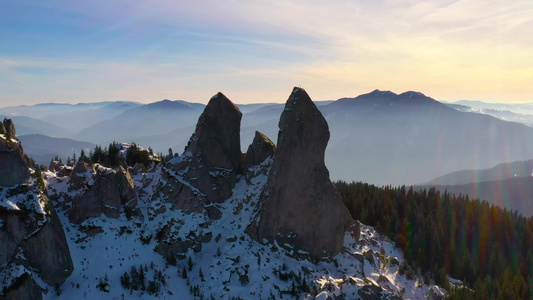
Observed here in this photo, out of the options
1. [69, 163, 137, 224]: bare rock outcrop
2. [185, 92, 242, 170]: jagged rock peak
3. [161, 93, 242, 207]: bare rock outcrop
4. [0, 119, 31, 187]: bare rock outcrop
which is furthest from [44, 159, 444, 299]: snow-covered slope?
[0, 119, 31, 187]: bare rock outcrop

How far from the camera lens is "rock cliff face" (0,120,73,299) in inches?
1206

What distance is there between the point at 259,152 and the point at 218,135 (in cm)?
657

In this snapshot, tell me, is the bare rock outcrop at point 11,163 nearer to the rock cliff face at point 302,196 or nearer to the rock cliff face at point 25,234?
the rock cliff face at point 25,234

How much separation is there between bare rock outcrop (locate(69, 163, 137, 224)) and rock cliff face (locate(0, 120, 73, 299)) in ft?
12.8

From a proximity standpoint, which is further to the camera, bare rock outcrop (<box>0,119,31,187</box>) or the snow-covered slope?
the snow-covered slope

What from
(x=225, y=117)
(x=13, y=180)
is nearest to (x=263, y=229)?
(x=225, y=117)

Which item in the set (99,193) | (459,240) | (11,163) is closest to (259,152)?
(99,193)

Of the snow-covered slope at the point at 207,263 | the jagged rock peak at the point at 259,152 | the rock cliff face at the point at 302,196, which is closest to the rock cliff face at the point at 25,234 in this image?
the snow-covered slope at the point at 207,263

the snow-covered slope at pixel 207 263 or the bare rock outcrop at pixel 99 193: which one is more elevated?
the bare rock outcrop at pixel 99 193

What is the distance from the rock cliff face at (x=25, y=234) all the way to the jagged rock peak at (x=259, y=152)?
2534 centimetres

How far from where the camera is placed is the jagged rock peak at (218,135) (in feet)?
158

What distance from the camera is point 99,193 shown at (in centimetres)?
4147

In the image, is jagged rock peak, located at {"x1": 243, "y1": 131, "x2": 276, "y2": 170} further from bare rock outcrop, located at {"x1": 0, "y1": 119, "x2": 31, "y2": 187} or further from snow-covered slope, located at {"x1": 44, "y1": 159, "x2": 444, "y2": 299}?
bare rock outcrop, located at {"x1": 0, "y1": 119, "x2": 31, "y2": 187}

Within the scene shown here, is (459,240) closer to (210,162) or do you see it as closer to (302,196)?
(302,196)
